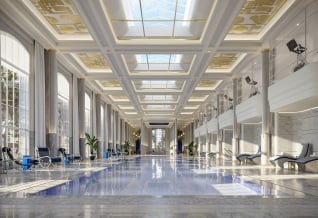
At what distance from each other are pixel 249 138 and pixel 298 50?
9966mm

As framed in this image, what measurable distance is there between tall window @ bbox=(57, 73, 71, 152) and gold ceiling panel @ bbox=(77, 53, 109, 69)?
4.98 ft

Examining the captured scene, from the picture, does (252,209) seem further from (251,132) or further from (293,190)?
(251,132)

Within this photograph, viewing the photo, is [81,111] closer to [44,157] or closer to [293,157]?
[44,157]

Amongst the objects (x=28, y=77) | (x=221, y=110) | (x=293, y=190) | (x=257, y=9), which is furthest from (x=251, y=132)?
(x=293, y=190)

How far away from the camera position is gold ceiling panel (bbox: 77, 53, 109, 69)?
1827 centimetres

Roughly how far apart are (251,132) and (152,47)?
935 centimetres

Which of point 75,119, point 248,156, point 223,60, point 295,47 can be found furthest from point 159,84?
point 295,47

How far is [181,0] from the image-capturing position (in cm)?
1215

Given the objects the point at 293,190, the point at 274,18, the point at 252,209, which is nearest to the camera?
the point at 252,209

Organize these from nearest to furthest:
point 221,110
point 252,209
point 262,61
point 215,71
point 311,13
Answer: point 252,209 < point 311,13 < point 262,61 < point 215,71 < point 221,110

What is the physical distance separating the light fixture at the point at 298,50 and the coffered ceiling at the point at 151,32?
0.96 meters

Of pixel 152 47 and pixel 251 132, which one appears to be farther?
pixel 251 132

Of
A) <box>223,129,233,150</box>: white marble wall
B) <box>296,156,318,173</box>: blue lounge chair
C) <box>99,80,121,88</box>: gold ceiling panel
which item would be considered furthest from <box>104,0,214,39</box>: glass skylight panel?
<box>223,129,233,150</box>: white marble wall

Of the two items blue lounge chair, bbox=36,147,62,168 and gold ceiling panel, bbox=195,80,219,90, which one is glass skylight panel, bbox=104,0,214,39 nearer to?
blue lounge chair, bbox=36,147,62,168
